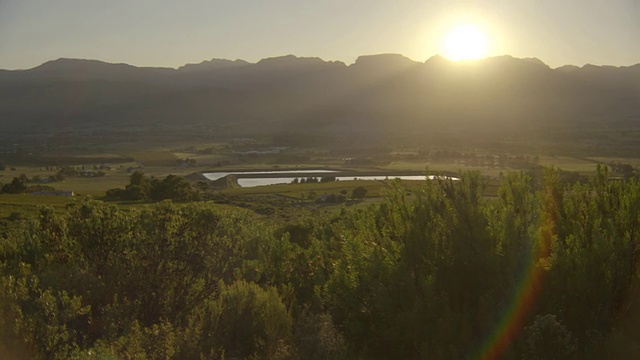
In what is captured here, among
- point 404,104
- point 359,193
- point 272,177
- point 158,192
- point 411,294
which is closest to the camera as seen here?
point 411,294

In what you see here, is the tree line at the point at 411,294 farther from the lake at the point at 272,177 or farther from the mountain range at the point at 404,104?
the mountain range at the point at 404,104

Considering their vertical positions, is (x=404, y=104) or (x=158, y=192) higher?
(x=404, y=104)

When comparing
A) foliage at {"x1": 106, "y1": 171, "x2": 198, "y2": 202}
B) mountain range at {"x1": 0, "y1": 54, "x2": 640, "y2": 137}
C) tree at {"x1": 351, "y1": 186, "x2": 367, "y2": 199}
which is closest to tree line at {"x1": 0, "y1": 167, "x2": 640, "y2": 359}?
foliage at {"x1": 106, "y1": 171, "x2": 198, "y2": 202}

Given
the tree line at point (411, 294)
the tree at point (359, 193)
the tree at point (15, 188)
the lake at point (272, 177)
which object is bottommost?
the lake at point (272, 177)

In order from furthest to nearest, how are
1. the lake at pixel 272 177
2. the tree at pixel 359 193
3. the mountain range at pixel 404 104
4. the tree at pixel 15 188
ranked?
the mountain range at pixel 404 104, the lake at pixel 272 177, the tree at pixel 15 188, the tree at pixel 359 193

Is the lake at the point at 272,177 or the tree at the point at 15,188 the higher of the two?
the tree at the point at 15,188

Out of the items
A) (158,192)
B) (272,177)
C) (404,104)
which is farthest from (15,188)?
(404,104)

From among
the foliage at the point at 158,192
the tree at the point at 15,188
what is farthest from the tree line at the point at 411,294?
the tree at the point at 15,188

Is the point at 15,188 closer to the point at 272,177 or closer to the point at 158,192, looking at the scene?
the point at 158,192

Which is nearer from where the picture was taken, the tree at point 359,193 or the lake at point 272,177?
the tree at point 359,193

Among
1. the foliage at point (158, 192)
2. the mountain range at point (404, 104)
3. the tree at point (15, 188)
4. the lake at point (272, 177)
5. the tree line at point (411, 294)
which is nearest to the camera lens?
the tree line at point (411, 294)

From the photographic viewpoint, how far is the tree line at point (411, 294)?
21.6 feet

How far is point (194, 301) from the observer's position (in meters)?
9.25

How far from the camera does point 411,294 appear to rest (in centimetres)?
722
